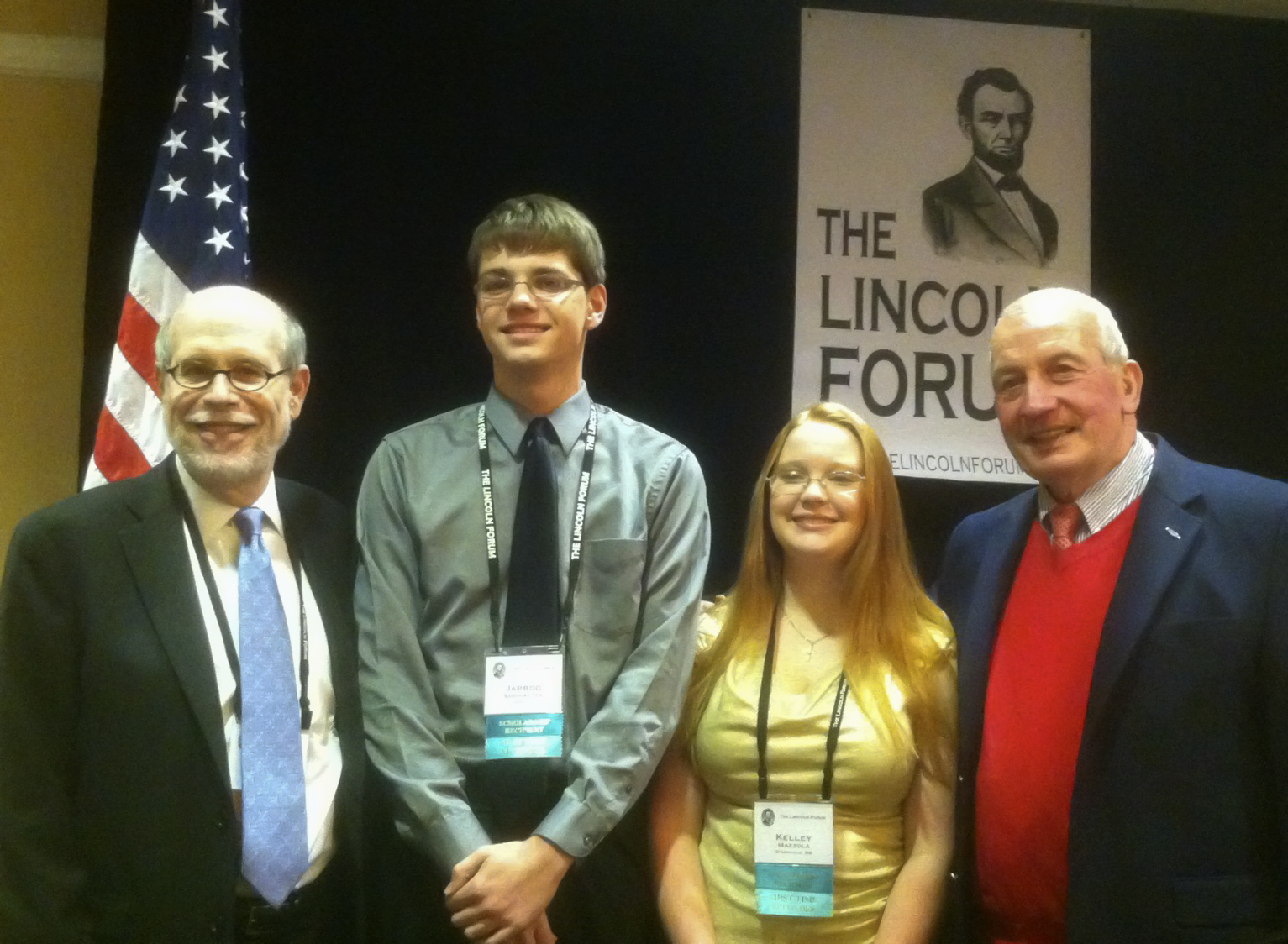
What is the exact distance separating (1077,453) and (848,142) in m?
1.84

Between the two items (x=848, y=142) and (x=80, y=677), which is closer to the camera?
(x=80, y=677)

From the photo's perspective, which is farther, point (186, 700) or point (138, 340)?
point (138, 340)

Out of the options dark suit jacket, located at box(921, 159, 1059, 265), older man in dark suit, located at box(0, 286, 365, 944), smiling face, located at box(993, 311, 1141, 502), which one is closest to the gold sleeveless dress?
smiling face, located at box(993, 311, 1141, 502)

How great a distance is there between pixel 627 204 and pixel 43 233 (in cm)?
188

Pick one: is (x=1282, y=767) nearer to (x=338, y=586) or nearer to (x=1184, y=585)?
(x=1184, y=585)

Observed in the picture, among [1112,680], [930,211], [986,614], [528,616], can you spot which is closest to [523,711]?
[528,616]

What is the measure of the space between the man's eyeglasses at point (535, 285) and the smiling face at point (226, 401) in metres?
0.44

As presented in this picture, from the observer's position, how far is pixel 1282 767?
1885 millimetres

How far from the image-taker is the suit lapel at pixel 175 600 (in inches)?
73.5

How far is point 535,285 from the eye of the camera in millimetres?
2271

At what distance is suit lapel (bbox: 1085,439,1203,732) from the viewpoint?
1.98m

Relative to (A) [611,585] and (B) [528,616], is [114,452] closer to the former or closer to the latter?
(B) [528,616]

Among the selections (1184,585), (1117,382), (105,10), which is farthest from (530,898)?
(105,10)

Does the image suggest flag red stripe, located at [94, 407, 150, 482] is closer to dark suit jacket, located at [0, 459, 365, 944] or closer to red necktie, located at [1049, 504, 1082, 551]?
dark suit jacket, located at [0, 459, 365, 944]
